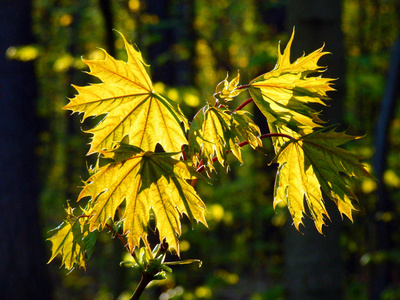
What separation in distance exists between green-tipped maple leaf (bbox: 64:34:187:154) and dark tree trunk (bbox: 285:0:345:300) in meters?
2.95

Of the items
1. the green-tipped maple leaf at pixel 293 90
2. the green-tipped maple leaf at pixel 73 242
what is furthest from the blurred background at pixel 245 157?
the green-tipped maple leaf at pixel 73 242

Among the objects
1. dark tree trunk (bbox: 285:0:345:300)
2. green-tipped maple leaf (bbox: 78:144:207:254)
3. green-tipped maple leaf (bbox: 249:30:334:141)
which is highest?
green-tipped maple leaf (bbox: 249:30:334:141)

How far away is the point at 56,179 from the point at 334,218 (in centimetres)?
1651

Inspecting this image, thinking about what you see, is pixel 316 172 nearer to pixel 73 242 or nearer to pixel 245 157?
pixel 73 242

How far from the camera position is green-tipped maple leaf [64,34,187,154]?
1.16 m

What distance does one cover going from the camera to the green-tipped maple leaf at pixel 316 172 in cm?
117

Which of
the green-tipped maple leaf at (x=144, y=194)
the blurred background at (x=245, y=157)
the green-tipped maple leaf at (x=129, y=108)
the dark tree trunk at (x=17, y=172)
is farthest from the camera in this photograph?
the dark tree trunk at (x=17, y=172)

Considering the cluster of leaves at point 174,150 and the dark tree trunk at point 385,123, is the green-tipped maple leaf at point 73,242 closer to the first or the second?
the cluster of leaves at point 174,150

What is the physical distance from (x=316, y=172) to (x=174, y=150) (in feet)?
1.17

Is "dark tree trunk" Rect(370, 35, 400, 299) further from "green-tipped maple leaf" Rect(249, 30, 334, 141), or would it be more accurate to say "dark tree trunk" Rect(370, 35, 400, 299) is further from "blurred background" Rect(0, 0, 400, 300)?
"green-tipped maple leaf" Rect(249, 30, 334, 141)

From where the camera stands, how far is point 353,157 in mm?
1170

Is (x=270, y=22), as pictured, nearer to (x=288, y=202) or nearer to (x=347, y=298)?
(x=347, y=298)

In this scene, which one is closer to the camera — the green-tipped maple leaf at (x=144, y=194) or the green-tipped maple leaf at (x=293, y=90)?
the green-tipped maple leaf at (x=144, y=194)

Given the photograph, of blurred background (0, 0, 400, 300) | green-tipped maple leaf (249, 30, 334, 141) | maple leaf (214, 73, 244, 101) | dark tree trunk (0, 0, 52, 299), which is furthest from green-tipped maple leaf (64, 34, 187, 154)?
dark tree trunk (0, 0, 52, 299)
